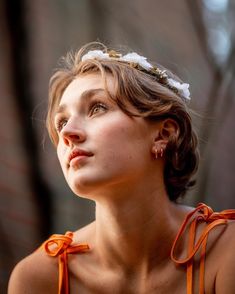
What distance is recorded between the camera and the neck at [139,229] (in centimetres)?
149

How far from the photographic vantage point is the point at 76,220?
250cm

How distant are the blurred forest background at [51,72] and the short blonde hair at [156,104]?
0.64 meters

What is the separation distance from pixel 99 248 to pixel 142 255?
0.43ft

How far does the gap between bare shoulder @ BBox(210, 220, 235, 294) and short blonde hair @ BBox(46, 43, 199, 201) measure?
0.23 metres

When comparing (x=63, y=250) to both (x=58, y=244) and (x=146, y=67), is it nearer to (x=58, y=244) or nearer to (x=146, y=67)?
(x=58, y=244)

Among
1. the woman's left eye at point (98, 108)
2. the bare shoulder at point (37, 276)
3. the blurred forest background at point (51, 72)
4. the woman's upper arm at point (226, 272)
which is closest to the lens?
the woman's upper arm at point (226, 272)

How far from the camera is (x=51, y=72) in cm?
248

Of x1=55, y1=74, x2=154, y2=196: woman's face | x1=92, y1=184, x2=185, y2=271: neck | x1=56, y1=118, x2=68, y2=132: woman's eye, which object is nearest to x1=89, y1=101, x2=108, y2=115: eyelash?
x1=55, y1=74, x2=154, y2=196: woman's face

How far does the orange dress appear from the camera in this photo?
143 cm

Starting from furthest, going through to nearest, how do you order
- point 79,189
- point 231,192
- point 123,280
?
point 231,192, point 123,280, point 79,189

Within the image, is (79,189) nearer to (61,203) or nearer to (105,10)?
(61,203)

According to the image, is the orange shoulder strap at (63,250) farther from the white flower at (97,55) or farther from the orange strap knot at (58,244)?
the white flower at (97,55)

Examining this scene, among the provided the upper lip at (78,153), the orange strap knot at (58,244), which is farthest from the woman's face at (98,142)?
the orange strap knot at (58,244)

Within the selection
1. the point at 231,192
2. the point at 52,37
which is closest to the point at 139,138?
the point at 52,37
